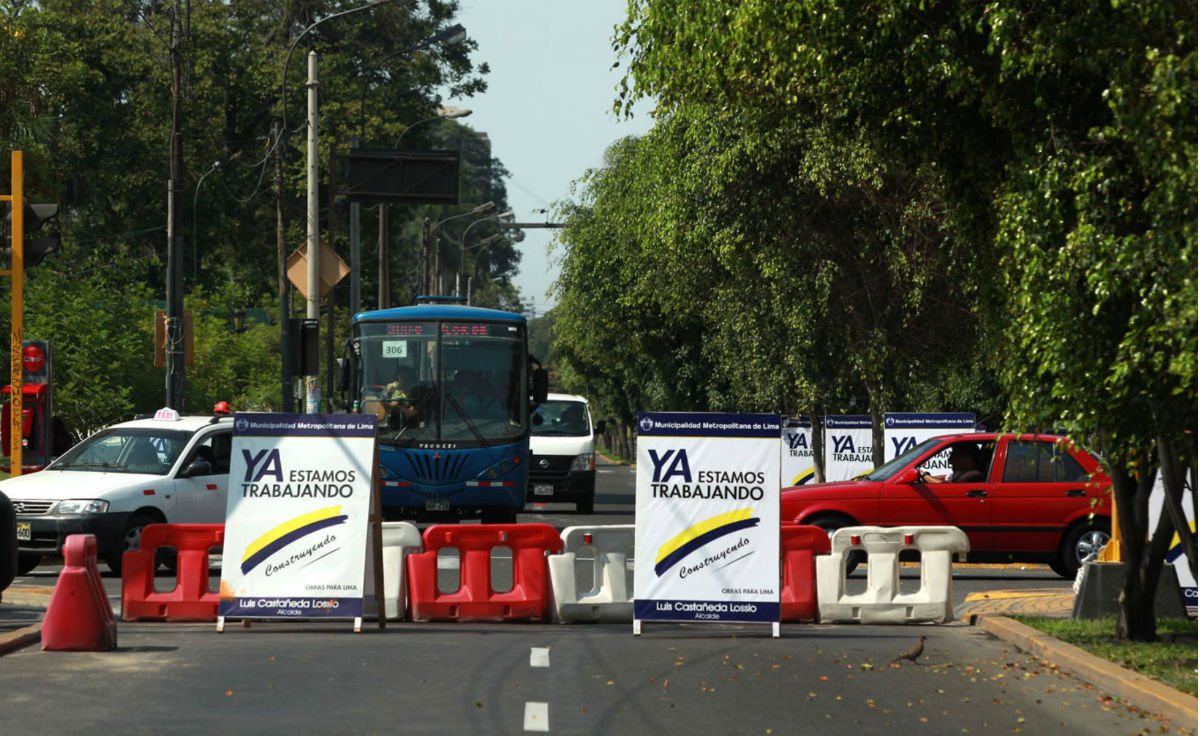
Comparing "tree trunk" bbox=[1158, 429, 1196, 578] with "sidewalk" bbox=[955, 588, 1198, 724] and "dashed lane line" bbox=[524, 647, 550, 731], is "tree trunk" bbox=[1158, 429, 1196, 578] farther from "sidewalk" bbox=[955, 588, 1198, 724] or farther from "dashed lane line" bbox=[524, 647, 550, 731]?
"dashed lane line" bbox=[524, 647, 550, 731]

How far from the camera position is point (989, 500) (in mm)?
19281

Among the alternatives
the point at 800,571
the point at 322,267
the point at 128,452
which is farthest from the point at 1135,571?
the point at 322,267

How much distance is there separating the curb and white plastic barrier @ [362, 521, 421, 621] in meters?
4.71

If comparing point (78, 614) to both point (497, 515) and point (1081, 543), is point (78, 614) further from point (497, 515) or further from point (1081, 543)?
point (497, 515)

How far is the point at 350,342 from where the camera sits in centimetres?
2623

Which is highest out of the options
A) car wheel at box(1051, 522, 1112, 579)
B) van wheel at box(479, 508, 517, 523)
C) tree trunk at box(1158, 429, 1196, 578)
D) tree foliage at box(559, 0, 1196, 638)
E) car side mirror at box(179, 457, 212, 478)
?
tree foliage at box(559, 0, 1196, 638)

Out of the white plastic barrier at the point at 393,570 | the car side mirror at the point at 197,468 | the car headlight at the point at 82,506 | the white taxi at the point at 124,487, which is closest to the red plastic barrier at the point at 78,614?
the white plastic barrier at the point at 393,570

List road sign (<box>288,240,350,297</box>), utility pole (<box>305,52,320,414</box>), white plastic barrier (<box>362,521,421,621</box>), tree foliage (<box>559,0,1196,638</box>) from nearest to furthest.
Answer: tree foliage (<box>559,0,1196,638</box>), white plastic barrier (<box>362,521,421,621</box>), utility pole (<box>305,52,320,414</box>), road sign (<box>288,240,350,297</box>)

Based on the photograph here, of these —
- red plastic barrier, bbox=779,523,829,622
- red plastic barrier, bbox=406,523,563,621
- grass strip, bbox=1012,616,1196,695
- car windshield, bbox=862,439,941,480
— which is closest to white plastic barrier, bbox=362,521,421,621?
red plastic barrier, bbox=406,523,563,621

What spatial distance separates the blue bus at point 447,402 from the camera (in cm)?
2538

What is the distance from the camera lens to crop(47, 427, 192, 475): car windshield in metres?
19.2

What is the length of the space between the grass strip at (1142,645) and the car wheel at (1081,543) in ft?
16.9

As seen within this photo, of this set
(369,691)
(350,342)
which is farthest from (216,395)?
(369,691)

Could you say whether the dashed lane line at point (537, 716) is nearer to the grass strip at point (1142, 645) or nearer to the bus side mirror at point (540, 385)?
the grass strip at point (1142, 645)
